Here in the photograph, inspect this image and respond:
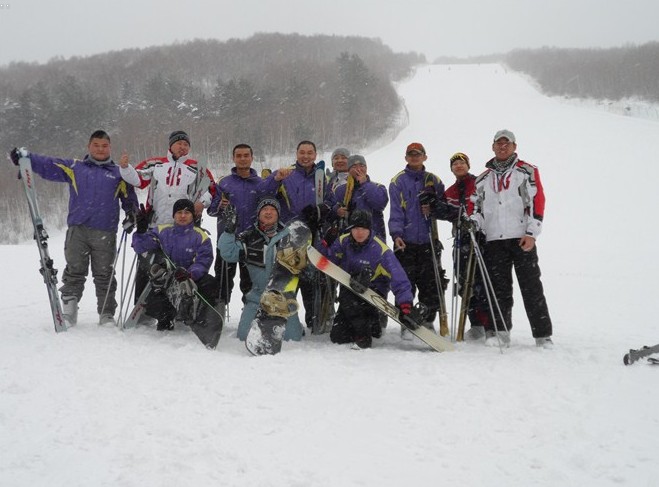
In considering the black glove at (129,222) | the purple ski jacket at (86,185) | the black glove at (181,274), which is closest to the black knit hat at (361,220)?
the black glove at (181,274)

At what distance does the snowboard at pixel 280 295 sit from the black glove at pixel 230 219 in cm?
50

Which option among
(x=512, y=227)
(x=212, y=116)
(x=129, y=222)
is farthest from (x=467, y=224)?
(x=212, y=116)

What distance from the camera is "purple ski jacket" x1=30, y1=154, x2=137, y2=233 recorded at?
4852 millimetres

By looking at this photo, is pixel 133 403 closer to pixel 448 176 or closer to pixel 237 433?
pixel 237 433

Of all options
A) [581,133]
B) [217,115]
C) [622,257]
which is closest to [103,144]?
[622,257]

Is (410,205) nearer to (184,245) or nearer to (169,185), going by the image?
(184,245)

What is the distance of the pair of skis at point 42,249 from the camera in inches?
178

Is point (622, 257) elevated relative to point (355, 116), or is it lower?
lower

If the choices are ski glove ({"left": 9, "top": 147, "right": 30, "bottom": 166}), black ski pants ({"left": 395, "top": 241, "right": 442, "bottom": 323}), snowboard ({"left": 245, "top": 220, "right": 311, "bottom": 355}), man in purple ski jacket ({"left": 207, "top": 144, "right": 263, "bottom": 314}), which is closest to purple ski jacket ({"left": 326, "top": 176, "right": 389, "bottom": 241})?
black ski pants ({"left": 395, "top": 241, "right": 442, "bottom": 323})

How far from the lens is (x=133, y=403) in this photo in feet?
9.64

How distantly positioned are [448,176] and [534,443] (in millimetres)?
19533

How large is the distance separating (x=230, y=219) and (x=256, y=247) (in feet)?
1.28

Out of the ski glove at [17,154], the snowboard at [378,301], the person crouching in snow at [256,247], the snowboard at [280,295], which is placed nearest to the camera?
the snowboard at [280,295]

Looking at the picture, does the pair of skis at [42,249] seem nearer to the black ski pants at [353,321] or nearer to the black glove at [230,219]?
the black glove at [230,219]
